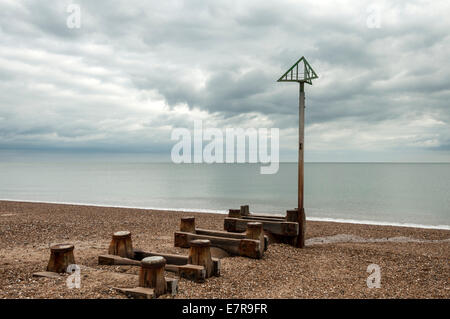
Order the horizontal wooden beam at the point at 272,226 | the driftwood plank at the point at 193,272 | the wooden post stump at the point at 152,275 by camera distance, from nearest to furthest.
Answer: the wooden post stump at the point at 152,275 → the driftwood plank at the point at 193,272 → the horizontal wooden beam at the point at 272,226

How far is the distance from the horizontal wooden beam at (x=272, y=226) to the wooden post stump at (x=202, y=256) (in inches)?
138

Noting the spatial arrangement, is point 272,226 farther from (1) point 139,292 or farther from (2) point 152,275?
(1) point 139,292

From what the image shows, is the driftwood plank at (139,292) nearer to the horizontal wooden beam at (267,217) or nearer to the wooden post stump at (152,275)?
the wooden post stump at (152,275)

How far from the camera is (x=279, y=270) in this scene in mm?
7137

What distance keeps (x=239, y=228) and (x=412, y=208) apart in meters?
27.5

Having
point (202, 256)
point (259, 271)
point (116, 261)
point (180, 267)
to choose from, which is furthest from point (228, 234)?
point (116, 261)

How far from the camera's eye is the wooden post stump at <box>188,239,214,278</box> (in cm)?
627

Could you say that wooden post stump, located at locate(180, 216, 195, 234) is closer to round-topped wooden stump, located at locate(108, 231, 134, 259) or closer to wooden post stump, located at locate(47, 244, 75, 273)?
round-topped wooden stump, located at locate(108, 231, 134, 259)

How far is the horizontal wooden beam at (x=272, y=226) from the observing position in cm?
943

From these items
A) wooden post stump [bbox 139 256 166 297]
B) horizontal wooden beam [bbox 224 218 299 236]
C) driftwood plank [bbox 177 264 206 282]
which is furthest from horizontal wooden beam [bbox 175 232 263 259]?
wooden post stump [bbox 139 256 166 297]

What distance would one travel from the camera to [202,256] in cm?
630

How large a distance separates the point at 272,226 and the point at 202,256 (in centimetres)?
378

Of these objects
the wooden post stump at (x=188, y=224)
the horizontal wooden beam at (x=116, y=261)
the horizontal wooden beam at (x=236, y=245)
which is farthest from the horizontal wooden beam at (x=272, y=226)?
the horizontal wooden beam at (x=116, y=261)
